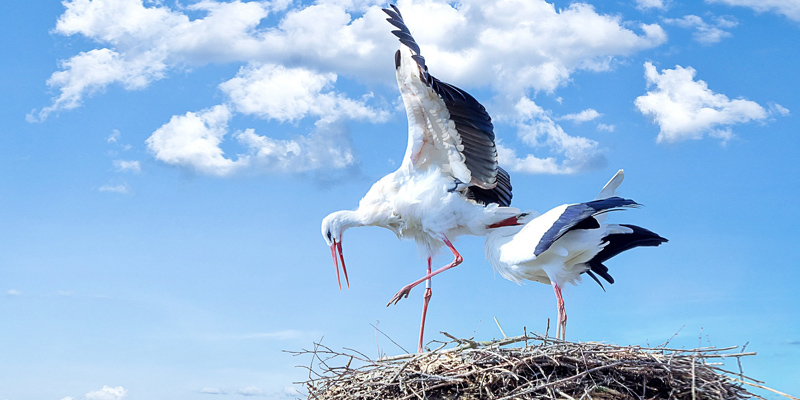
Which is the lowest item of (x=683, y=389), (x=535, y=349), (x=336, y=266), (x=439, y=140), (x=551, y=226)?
(x=683, y=389)

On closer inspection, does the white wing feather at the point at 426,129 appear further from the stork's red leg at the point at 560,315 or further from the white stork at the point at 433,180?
the stork's red leg at the point at 560,315

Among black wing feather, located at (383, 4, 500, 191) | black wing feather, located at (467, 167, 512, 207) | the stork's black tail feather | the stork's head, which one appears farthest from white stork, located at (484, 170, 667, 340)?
the stork's head

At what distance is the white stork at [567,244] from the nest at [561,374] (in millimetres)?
1133

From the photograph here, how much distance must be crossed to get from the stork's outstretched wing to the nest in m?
2.15

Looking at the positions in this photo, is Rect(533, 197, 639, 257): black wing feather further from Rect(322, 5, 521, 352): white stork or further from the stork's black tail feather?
Rect(322, 5, 521, 352): white stork

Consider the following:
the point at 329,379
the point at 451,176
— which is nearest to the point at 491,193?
the point at 451,176

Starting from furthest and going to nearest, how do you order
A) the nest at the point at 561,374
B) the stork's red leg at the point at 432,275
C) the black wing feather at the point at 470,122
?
the stork's red leg at the point at 432,275, the black wing feather at the point at 470,122, the nest at the point at 561,374

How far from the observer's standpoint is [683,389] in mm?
5039

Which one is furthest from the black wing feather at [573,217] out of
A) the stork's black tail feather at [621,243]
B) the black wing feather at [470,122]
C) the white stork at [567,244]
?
the black wing feather at [470,122]

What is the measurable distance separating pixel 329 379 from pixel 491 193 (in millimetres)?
2773

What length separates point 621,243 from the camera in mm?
6465

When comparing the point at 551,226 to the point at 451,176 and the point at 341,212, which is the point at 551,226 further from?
the point at 341,212

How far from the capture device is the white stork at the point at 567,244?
609 cm

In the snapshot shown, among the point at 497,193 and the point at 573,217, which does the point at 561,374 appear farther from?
the point at 497,193
